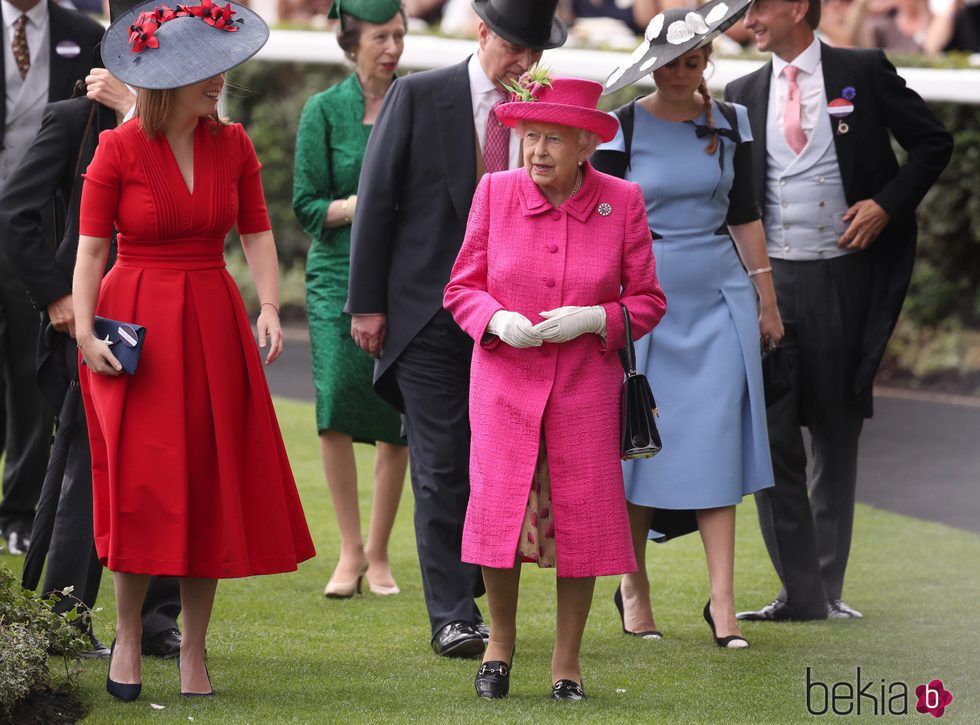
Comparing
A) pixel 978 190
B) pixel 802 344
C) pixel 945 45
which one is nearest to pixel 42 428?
pixel 802 344

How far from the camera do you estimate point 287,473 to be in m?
5.30

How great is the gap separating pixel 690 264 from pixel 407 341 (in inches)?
40.0

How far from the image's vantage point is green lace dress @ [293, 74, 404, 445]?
7145 millimetres

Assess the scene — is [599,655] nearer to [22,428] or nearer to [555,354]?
[555,354]

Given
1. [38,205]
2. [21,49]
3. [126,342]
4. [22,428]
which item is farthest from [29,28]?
[126,342]

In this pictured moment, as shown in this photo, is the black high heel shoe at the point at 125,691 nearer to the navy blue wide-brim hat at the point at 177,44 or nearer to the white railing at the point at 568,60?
the navy blue wide-brim hat at the point at 177,44

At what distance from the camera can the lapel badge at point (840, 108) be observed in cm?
673

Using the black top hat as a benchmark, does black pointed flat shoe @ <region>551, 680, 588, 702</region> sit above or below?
below

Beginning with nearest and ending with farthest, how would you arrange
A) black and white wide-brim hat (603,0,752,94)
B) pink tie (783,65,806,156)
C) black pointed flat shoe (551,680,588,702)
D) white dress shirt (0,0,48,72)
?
black pointed flat shoe (551,680,588,702), black and white wide-brim hat (603,0,752,94), pink tie (783,65,806,156), white dress shirt (0,0,48,72)

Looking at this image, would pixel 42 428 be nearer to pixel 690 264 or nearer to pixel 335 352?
pixel 335 352

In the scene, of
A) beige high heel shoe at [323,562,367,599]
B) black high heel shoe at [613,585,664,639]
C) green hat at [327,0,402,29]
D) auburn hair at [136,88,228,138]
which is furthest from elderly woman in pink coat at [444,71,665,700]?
green hat at [327,0,402,29]

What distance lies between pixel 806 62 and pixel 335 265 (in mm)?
2048

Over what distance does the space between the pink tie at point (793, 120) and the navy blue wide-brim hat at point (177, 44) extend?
7.83 ft

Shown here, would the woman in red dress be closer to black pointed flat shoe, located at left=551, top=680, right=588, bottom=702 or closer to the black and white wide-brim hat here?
black pointed flat shoe, located at left=551, top=680, right=588, bottom=702
